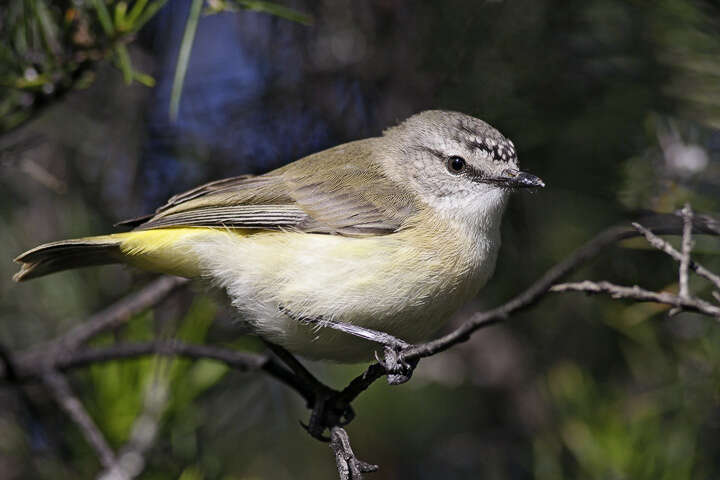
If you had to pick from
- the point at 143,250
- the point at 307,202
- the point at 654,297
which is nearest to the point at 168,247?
the point at 143,250

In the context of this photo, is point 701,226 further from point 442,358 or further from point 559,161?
point 442,358

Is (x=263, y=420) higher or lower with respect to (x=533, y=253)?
lower

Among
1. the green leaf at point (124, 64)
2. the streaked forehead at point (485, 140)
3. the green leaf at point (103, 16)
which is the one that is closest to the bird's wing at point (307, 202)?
the streaked forehead at point (485, 140)

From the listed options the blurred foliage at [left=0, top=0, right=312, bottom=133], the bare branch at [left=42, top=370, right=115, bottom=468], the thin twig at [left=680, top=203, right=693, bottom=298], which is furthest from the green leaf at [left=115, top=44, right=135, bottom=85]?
the thin twig at [left=680, top=203, right=693, bottom=298]

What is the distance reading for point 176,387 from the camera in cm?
293

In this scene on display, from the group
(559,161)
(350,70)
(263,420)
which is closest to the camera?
(559,161)

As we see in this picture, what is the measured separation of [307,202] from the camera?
2.87 meters

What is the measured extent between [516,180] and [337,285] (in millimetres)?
717

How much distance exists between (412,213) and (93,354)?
1.16 meters

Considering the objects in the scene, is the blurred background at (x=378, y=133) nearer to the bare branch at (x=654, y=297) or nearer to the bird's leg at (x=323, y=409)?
the bird's leg at (x=323, y=409)

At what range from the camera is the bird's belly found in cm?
250

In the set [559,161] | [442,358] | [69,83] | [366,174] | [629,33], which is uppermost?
[629,33]

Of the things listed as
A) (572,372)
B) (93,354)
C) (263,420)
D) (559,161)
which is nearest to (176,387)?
(93,354)

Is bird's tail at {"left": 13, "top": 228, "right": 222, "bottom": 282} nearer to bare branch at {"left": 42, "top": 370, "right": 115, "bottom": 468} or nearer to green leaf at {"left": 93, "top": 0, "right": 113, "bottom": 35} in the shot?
bare branch at {"left": 42, "top": 370, "right": 115, "bottom": 468}
